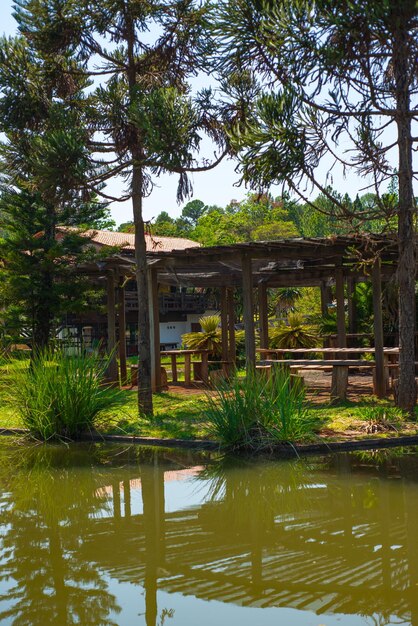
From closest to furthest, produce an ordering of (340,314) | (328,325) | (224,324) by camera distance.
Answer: (340,314) < (224,324) < (328,325)

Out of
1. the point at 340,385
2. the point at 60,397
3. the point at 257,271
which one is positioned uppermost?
the point at 257,271

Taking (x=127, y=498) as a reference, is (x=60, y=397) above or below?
above

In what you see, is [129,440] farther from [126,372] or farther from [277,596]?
[126,372]

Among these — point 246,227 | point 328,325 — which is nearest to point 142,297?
point 328,325

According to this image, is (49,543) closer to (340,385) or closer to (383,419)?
(383,419)

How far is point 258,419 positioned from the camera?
9.07 metres

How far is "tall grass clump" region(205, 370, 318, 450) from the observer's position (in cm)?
894

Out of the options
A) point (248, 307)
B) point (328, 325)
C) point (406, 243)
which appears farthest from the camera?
point (328, 325)

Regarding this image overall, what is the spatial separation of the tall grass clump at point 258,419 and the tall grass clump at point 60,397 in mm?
2011

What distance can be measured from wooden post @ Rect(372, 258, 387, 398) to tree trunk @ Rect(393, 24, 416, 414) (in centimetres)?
148

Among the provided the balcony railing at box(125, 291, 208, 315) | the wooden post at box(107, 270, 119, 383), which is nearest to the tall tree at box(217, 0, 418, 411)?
the wooden post at box(107, 270, 119, 383)

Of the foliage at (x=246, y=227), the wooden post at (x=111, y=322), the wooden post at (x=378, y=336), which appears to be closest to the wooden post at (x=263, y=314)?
the wooden post at (x=111, y=322)

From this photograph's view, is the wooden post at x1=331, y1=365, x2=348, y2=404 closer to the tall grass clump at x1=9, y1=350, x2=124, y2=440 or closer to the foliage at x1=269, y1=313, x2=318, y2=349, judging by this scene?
the tall grass clump at x1=9, y1=350, x2=124, y2=440

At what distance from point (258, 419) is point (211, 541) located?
11.1 feet
